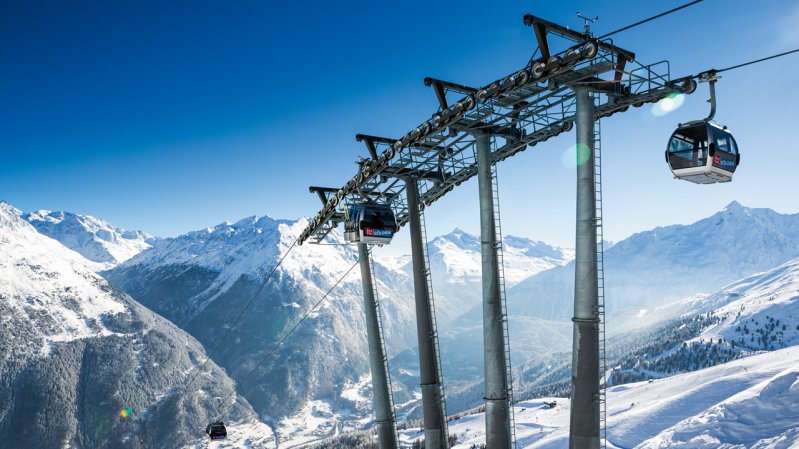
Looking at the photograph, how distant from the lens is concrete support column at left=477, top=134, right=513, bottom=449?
62.8 feet

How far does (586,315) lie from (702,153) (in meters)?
5.28

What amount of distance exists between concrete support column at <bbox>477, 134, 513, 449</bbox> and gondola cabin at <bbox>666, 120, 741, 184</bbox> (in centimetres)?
624

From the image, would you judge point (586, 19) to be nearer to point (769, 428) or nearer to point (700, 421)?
point (769, 428)

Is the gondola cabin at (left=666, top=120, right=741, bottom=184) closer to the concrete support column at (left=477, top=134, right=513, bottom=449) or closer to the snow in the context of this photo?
the concrete support column at (left=477, top=134, right=513, bottom=449)

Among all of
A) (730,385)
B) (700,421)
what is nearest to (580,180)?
(700,421)

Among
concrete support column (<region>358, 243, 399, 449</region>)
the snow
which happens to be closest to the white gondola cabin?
concrete support column (<region>358, 243, 399, 449</region>)

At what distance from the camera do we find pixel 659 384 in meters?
132

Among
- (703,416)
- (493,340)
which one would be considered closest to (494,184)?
(493,340)

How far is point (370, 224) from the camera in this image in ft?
85.2

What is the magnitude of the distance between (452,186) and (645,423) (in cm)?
7431

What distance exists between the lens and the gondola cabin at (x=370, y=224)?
25.8m

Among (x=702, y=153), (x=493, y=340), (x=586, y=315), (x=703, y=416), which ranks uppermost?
(x=702, y=153)

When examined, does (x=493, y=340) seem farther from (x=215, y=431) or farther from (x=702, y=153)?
(x=215, y=431)

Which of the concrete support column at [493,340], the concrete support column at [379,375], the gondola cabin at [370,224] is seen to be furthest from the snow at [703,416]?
the gondola cabin at [370,224]
